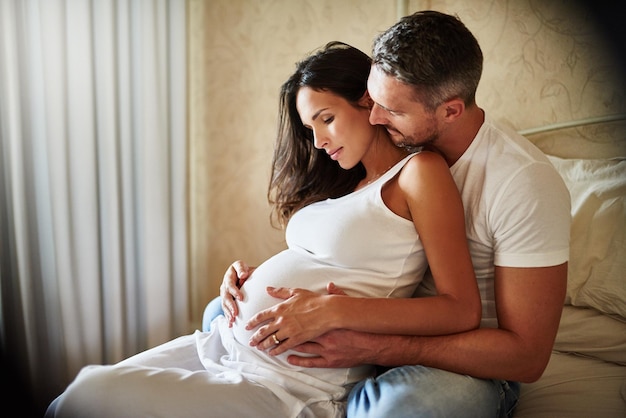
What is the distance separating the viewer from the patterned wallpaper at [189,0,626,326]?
1570 mm

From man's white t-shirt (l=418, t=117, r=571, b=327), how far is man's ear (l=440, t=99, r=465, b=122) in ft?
0.22

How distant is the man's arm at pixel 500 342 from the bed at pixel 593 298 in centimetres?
19

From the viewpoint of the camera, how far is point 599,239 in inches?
53.1

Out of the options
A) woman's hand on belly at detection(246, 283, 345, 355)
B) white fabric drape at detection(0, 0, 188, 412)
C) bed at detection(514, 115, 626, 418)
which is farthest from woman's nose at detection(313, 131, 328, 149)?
white fabric drape at detection(0, 0, 188, 412)

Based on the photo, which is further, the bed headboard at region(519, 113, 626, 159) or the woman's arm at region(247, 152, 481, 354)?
the bed headboard at region(519, 113, 626, 159)

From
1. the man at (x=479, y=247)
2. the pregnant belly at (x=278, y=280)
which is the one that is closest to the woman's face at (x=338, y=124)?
the man at (x=479, y=247)

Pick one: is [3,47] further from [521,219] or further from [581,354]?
[581,354]

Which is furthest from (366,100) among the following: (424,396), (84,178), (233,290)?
(84,178)

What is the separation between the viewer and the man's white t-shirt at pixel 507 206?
0.96 m

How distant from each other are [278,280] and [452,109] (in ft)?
1.58

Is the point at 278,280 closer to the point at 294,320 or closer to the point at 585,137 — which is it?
the point at 294,320

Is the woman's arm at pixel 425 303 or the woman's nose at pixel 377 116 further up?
the woman's nose at pixel 377 116

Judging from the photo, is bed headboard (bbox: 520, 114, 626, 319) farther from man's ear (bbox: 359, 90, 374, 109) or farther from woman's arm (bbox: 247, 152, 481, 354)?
man's ear (bbox: 359, 90, 374, 109)

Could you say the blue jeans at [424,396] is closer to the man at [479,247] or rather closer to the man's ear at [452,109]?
the man at [479,247]
